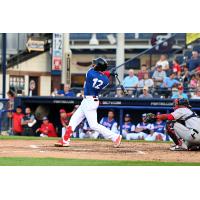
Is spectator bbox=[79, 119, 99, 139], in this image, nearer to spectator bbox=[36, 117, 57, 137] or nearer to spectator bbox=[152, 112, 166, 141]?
spectator bbox=[36, 117, 57, 137]

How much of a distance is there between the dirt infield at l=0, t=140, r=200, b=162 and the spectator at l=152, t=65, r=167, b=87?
3888 millimetres

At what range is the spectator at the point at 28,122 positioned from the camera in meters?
15.9

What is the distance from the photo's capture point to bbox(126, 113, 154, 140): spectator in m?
14.9

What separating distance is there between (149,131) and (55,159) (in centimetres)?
555

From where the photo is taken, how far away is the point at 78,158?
10055 millimetres

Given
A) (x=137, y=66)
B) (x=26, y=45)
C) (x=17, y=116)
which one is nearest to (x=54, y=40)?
(x=26, y=45)

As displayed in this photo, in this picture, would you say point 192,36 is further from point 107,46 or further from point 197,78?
point 107,46

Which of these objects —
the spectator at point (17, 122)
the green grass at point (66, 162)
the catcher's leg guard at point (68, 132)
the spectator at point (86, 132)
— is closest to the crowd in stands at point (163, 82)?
the spectator at point (86, 132)

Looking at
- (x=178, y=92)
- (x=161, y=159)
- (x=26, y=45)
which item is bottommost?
(x=161, y=159)

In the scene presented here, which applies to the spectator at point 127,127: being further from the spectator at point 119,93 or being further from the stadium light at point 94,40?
the stadium light at point 94,40

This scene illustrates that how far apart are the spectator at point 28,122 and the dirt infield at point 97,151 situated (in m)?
2.65

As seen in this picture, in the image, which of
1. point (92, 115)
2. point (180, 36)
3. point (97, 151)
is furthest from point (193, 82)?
point (97, 151)

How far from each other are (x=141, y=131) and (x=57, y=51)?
6.64 meters

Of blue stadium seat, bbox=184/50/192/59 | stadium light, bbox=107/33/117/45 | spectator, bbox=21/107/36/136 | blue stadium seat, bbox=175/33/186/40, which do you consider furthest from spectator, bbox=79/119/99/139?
stadium light, bbox=107/33/117/45
